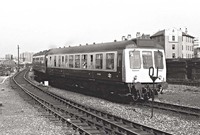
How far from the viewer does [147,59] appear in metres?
16.2

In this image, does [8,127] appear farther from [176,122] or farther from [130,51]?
[130,51]

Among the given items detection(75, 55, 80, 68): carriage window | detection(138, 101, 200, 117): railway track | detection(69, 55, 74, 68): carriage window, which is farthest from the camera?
detection(69, 55, 74, 68): carriage window

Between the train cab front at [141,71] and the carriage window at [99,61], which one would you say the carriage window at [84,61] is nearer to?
the carriage window at [99,61]

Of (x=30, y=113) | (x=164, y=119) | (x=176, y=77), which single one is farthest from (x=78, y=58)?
(x=176, y=77)

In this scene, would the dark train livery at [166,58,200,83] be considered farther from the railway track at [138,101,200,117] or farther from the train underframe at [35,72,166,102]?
the railway track at [138,101,200,117]

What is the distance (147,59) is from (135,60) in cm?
76

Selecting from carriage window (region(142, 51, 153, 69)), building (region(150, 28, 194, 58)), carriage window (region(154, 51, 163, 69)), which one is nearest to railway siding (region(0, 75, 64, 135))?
carriage window (region(142, 51, 153, 69))

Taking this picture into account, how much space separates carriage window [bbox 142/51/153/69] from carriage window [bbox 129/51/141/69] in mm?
304

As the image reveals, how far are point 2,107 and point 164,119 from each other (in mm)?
8224

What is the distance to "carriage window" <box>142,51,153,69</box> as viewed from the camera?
16.0 m

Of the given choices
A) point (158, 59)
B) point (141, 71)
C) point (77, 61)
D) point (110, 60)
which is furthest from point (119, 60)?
point (77, 61)

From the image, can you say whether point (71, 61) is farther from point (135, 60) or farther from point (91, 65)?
point (135, 60)

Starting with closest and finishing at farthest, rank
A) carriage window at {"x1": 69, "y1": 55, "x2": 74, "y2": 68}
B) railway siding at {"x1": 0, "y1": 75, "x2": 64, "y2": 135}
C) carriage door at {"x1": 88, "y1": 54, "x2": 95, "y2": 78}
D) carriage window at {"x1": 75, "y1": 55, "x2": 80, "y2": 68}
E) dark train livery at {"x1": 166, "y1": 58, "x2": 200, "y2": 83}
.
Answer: railway siding at {"x1": 0, "y1": 75, "x2": 64, "y2": 135}, carriage door at {"x1": 88, "y1": 54, "x2": 95, "y2": 78}, carriage window at {"x1": 75, "y1": 55, "x2": 80, "y2": 68}, carriage window at {"x1": 69, "y1": 55, "x2": 74, "y2": 68}, dark train livery at {"x1": 166, "y1": 58, "x2": 200, "y2": 83}

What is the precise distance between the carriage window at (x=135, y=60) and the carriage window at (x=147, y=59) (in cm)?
30
